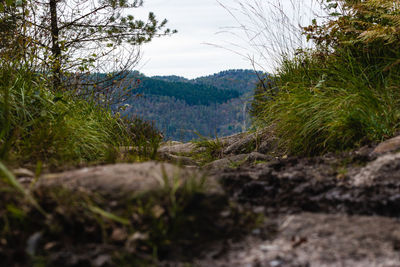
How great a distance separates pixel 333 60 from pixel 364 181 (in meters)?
2.45

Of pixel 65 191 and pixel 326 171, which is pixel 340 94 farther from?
pixel 65 191

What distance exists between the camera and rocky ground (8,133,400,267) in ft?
4.22

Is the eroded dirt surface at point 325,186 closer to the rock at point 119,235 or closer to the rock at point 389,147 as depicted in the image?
the rock at point 389,147

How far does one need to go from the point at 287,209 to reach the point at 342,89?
1936mm

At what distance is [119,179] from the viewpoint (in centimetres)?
148

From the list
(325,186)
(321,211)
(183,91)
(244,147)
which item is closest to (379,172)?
(325,186)

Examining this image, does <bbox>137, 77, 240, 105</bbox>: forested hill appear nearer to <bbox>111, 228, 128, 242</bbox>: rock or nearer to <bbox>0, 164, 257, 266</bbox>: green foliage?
<bbox>0, 164, 257, 266</bbox>: green foliage

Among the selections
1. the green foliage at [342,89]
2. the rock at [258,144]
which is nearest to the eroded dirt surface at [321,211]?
the green foliage at [342,89]

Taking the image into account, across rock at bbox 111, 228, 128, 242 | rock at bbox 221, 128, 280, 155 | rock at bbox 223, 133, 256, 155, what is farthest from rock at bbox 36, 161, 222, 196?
rock at bbox 223, 133, 256, 155

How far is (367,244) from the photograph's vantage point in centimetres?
131

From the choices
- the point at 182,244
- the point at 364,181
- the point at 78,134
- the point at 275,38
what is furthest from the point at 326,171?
the point at 275,38

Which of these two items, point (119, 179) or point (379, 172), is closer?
point (119, 179)

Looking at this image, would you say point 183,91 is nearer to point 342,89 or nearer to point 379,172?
point 342,89

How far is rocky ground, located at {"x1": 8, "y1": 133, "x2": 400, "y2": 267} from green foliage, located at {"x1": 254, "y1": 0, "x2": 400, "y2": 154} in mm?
836
